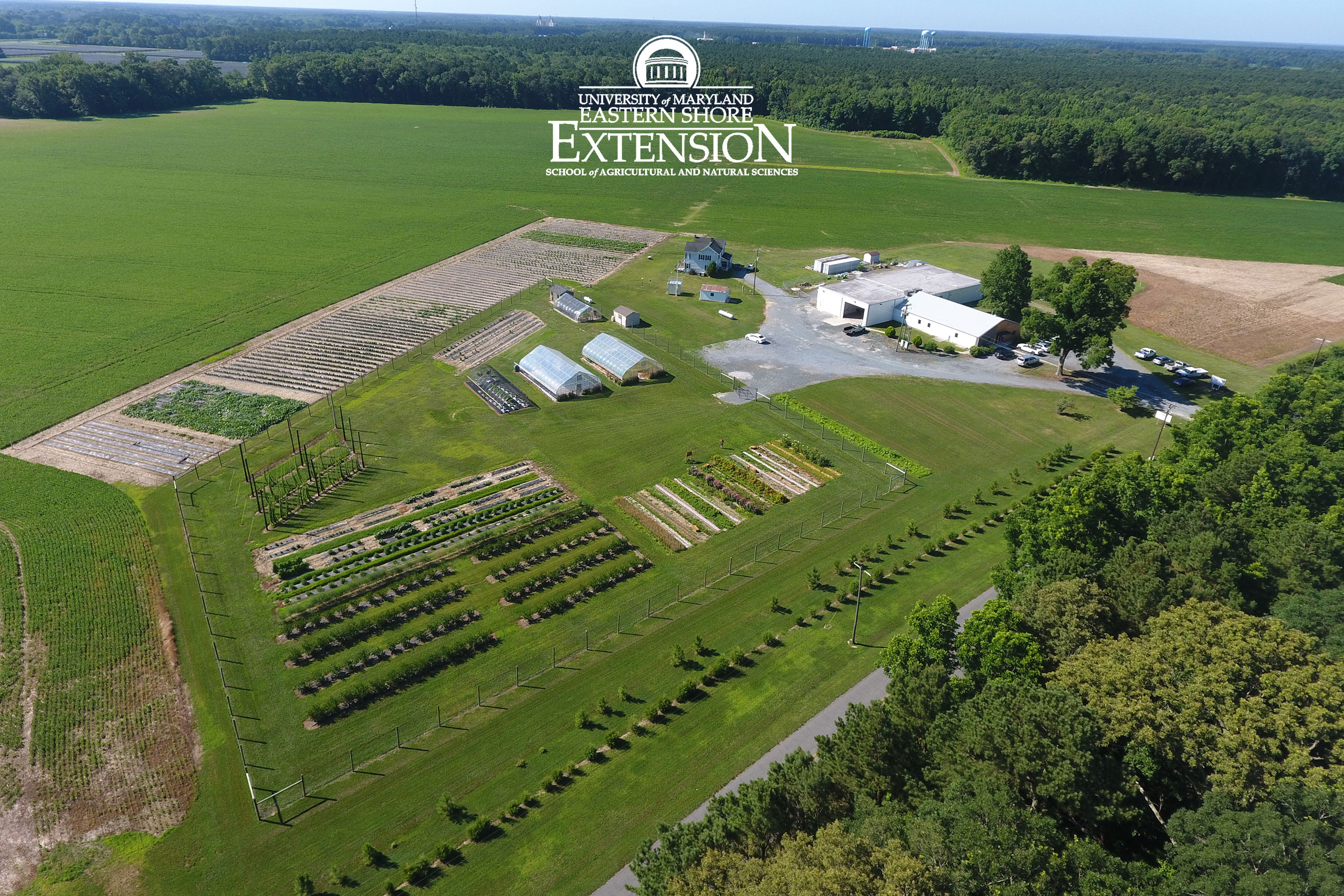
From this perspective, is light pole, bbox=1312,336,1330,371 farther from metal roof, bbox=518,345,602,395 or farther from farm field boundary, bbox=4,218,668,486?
farm field boundary, bbox=4,218,668,486

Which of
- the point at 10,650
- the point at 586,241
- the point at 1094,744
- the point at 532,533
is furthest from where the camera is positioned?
the point at 586,241

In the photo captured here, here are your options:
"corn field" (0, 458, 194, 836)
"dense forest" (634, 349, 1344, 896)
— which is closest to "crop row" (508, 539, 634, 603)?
"corn field" (0, 458, 194, 836)

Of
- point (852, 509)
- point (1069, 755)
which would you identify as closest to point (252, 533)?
point (852, 509)

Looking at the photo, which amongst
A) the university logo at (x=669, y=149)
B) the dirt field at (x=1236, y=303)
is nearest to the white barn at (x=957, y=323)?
the dirt field at (x=1236, y=303)

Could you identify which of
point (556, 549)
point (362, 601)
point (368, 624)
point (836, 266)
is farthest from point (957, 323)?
point (368, 624)

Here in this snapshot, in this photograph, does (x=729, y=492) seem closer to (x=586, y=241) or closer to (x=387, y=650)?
(x=387, y=650)

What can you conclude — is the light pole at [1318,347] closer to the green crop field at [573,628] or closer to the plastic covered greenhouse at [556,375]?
the green crop field at [573,628]
